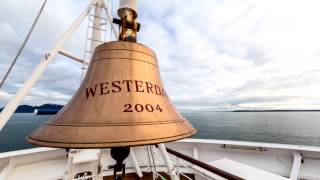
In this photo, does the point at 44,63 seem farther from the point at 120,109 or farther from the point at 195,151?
the point at 195,151

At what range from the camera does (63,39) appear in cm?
269

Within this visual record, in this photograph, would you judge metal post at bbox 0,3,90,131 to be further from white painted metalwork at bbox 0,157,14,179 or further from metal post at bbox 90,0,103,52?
white painted metalwork at bbox 0,157,14,179

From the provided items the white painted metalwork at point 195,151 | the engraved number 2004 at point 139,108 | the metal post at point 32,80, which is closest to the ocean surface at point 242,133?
the metal post at point 32,80

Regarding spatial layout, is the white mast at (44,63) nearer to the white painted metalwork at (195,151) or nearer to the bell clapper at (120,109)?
the bell clapper at (120,109)

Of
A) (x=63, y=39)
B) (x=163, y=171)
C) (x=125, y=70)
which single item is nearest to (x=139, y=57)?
(x=125, y=70)

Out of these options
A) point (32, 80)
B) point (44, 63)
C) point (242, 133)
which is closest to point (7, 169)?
point (32, 80)

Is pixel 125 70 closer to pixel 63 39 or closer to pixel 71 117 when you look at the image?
pixel 71 117

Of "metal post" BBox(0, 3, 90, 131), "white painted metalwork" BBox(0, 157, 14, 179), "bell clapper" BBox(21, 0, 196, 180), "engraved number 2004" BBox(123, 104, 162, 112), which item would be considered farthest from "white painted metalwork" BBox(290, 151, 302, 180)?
"white painted metalwork" BBox(0, 157, 14, 179)

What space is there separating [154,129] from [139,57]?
0.44m

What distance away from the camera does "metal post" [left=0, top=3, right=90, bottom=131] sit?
2.13 metres

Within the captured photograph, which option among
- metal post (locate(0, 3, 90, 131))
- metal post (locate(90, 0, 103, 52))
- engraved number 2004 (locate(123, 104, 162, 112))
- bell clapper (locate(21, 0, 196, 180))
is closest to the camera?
bell clapper (locate(21, 0, 196, 180))

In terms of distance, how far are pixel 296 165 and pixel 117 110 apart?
385cm

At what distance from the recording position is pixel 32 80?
2305 millimetres

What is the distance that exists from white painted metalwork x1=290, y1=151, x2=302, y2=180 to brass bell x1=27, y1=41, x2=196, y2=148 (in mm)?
3400
